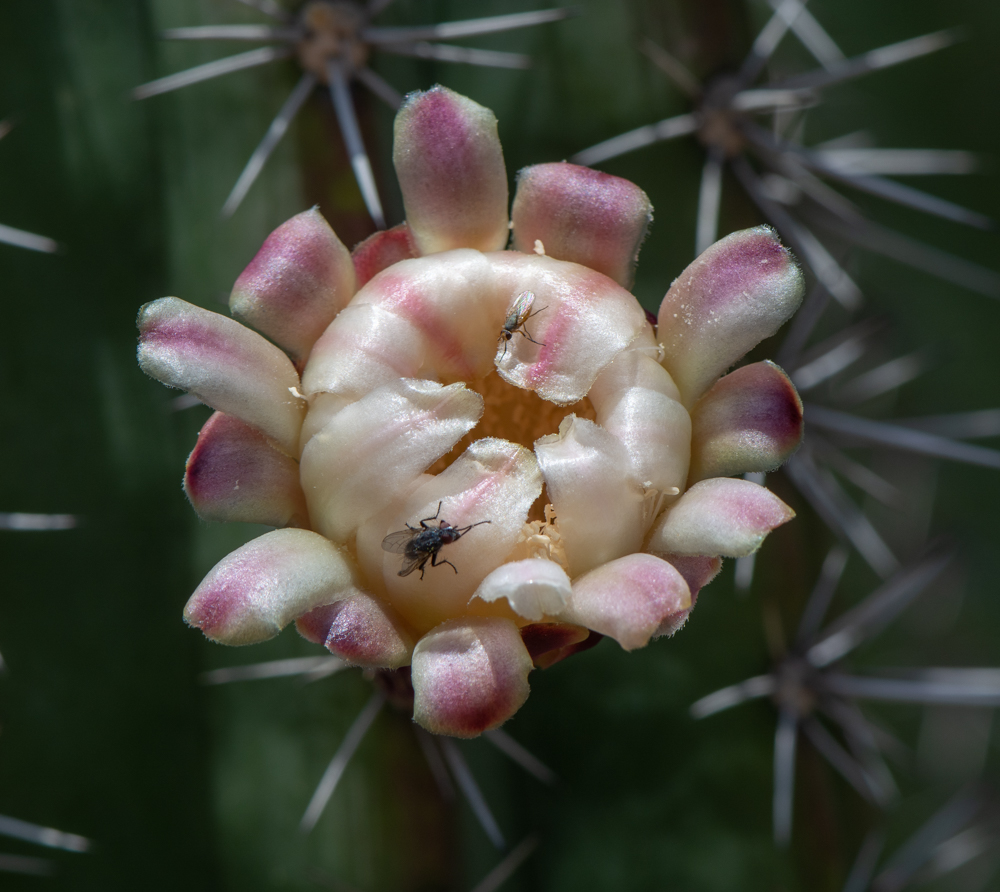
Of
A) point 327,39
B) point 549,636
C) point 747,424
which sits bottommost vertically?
point 549,636

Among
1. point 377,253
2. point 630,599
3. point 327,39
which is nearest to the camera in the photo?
point 630,599

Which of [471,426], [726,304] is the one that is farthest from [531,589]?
[726,304]

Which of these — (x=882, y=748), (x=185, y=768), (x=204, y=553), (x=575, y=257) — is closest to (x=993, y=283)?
(x=882, y=748)

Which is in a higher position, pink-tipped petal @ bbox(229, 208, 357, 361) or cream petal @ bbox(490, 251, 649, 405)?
pink-tipped petal @ bbox(229, 208, 357, 361)

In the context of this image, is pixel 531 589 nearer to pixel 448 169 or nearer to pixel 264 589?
pixel 264 589

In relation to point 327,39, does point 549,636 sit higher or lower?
lower

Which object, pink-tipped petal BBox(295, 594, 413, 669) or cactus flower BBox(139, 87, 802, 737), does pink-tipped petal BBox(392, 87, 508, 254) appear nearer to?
cactus flower BBox(139, 87, 802, 737)

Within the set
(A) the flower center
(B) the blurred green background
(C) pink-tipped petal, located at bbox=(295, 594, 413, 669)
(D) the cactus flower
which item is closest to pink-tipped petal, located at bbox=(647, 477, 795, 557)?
(D) the cactus flower
